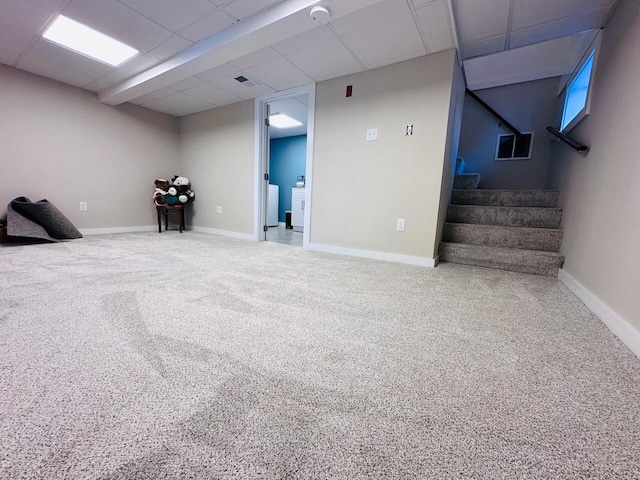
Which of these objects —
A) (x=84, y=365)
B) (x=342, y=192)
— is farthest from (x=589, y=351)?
(x=342, y=192)

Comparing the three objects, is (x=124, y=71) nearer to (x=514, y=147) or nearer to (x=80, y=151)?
(x=80, y=151)

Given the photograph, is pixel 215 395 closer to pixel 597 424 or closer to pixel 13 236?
pixel 597 424

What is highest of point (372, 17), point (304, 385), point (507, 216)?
point (372, 17)

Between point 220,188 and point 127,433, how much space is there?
3769 mm

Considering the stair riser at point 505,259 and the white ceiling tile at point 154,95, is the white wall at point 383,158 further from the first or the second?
the white ceiling tile at point 154,95

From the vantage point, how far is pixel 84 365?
2.77 feet

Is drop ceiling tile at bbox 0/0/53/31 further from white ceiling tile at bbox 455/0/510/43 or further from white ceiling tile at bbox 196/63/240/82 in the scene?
white ceiling tile at bbox 455/0/510/43

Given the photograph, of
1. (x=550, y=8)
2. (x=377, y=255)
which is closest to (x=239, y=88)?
(x=377, y=255)

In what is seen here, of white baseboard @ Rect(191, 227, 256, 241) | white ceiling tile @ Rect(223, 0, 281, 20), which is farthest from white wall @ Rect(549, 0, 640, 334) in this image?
white baseboard @ Rect(191, 227, 256, 241)

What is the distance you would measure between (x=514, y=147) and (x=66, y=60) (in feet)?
19.1

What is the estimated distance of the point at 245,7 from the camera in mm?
1832

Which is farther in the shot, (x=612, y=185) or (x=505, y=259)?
(x=505, y=259)

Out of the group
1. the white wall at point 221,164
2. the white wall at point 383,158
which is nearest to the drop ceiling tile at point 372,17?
the white wall at point 383,158

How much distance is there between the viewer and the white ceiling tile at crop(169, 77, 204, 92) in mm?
2963
